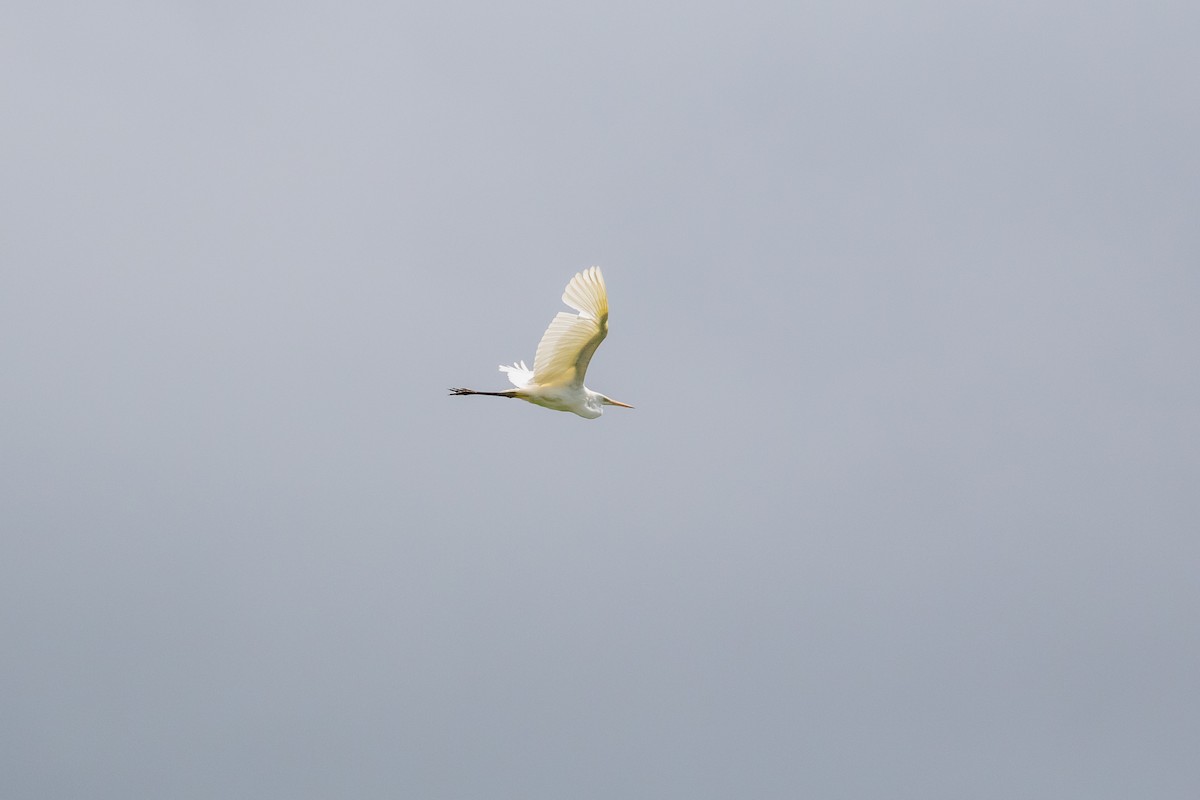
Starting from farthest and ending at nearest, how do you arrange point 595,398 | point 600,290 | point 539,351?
1. point 595,398
2. point 539,351
3. point 600,290

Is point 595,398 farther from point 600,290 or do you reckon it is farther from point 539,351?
point 600,290

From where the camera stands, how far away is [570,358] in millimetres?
27516

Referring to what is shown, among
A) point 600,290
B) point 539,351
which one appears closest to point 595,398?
point 539,351

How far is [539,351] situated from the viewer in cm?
2745

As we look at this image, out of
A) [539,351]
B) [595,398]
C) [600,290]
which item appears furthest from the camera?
[595,398]

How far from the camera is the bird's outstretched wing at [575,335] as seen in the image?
25562 mm

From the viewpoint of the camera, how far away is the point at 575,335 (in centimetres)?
2672

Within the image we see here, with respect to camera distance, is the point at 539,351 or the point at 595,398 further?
the point at 595,398

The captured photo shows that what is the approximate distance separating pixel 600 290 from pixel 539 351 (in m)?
2.46

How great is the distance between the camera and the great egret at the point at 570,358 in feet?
84.3

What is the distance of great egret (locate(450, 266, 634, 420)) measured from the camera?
1011 inches

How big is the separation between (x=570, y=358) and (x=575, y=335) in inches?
34.8

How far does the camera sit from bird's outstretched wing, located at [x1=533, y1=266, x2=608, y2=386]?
83.9ft

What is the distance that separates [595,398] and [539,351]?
7.90 feet
